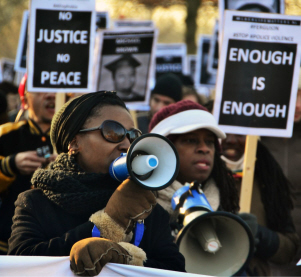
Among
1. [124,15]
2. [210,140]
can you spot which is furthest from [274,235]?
[124,15]

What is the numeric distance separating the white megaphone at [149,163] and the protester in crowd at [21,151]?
62.6 inches

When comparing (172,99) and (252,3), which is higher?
(252,3)

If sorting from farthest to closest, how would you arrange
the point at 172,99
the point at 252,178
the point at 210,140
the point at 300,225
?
the point at 172,99 < the point at 300,225 < the point at 252,178 < the point at 210,140

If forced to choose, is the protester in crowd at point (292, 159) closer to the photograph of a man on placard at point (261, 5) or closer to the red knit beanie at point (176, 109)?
the photograph of a man on placard at point (261, 5)

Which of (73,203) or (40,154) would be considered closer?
(73,203)

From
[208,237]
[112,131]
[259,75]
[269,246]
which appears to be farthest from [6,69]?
[112,131]

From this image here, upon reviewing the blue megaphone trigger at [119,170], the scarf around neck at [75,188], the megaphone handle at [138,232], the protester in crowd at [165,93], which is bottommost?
the megaphone handle at [138,232]

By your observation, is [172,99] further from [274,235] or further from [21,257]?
[21,257]

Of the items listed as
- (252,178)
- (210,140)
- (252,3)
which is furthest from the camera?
(252,3)

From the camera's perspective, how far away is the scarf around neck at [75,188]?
6.58 feet

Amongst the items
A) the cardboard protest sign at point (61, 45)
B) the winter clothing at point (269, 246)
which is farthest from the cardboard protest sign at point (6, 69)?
the winter clothing at point (269, 246)

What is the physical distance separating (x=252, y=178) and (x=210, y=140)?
1.82 ft

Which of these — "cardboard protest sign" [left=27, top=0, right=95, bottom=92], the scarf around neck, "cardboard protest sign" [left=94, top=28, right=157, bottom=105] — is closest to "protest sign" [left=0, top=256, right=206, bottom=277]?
the scarf around neck

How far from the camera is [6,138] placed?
384 centimetres
